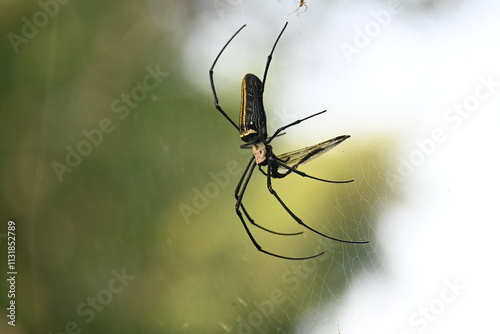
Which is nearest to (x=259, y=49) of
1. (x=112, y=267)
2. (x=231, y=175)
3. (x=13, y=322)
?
(x=231, y=175)

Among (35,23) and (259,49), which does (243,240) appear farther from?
(35,23)

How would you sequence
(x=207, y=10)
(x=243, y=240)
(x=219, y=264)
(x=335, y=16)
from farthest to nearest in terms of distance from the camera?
1. (x=207, y=10)
2. (x=219, y=264)
3. (x=243, y=240)
4. (x=335, y=16)

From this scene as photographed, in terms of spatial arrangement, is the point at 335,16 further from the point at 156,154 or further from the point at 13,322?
the point at 13,322

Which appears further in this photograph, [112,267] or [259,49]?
[112,267]

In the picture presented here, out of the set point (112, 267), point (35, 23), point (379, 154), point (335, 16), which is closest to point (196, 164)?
point (112, 267)

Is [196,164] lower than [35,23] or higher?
lower

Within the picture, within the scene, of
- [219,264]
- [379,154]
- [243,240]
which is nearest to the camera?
[379,154]

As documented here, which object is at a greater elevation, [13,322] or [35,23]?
[35,23]

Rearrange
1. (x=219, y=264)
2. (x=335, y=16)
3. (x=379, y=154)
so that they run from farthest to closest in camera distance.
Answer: (x=219, y=264), (x=335, y=16), (x=379, y=154)

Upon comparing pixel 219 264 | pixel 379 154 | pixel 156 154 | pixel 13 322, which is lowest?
pixel 219 264
